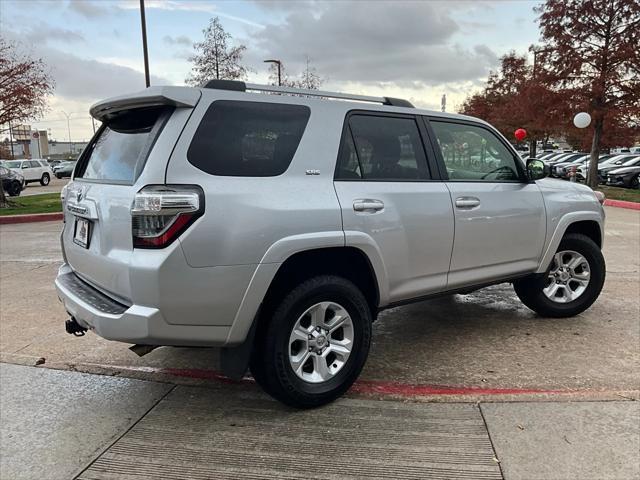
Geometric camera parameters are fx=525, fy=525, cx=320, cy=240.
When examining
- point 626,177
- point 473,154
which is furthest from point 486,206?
point 626,177

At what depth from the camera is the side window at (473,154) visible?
4086 mm

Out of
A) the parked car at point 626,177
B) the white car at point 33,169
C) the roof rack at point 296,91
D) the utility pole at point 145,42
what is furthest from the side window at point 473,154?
the white car at point 33,169

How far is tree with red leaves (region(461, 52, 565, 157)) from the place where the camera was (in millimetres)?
19469

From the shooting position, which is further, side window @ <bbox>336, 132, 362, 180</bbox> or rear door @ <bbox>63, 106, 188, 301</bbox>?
side window @ <bbox>336, 132, 362, 180</bbox>

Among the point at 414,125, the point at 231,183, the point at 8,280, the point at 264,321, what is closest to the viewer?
the point at 231,183

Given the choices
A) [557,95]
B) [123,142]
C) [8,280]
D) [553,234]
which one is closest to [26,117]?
[8,280]

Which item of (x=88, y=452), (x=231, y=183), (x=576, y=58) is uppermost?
(x=576, y=58)

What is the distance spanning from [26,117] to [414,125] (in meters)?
15.4

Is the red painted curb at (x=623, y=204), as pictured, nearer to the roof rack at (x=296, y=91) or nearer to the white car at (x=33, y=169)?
the roof rack at (x=296, y=91)

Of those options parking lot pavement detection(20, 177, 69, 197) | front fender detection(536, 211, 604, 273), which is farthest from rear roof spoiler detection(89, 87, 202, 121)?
parking lot pavement detection(20, 177, 69, 197)

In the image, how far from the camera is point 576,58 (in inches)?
741

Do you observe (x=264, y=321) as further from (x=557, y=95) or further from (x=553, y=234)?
(x=557, y=95)

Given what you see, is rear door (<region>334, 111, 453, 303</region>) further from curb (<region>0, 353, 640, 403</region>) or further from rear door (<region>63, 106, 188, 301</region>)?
rear door (<region>63, 106, 188, 301</region>)

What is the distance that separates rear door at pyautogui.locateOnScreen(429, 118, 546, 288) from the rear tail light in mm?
2044
